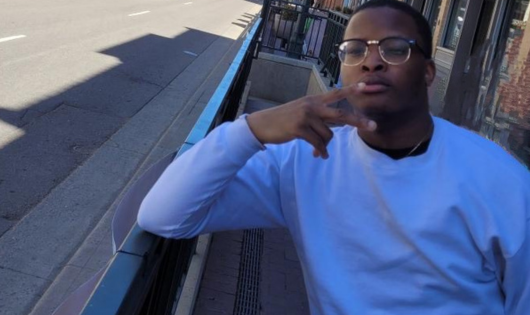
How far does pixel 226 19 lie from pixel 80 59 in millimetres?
17625

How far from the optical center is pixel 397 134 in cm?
179

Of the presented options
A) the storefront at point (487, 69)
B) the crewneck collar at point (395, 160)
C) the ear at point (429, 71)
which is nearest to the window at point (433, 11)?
the storefront at point (487, 69)

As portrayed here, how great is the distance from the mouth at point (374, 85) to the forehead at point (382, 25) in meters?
0.12

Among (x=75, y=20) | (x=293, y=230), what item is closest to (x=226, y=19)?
(x=75, y=20)

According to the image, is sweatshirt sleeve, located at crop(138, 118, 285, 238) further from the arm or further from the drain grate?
the drain grate

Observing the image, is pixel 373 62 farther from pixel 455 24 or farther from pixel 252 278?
pixel 455 24

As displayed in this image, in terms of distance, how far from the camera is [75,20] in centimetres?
1767

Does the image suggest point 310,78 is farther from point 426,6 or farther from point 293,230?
Result: point 293,230

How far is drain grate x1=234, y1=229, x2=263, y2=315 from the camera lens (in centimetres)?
391

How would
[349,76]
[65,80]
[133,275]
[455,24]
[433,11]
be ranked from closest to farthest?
[133,275]
[349,76]
[455,24]
[65,80]
[433,11]

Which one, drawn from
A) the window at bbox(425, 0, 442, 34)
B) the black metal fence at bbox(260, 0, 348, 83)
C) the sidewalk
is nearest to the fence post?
the black metal fence at bbox(260, 0, 348, 83)

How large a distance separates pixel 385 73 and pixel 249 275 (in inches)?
110

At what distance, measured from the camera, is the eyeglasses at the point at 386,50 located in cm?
176

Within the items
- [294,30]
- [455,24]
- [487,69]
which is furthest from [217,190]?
[294,30]
